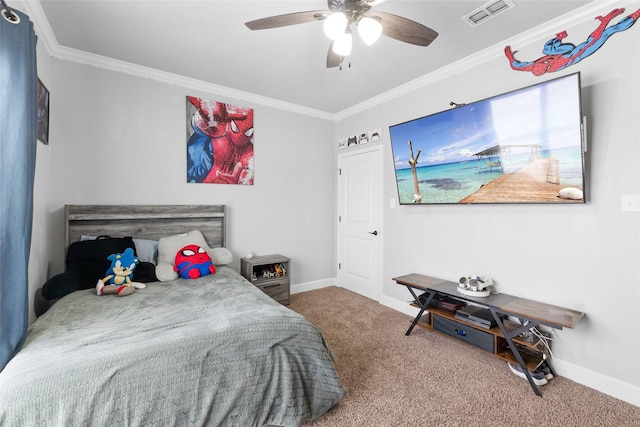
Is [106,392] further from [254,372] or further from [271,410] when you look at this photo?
[271,410]

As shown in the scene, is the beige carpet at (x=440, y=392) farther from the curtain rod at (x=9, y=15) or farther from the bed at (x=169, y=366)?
the curtain rod at (x=9, y=15)

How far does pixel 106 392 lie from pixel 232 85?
10.1 ft

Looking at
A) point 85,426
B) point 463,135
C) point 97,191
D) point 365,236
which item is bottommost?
point 85,426

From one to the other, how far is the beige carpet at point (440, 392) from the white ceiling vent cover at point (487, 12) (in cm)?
266

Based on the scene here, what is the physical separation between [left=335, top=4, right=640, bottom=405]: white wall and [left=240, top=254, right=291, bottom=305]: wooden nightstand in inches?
78.3

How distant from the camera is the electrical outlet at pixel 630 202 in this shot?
6.04ft

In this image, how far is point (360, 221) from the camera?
399 cm

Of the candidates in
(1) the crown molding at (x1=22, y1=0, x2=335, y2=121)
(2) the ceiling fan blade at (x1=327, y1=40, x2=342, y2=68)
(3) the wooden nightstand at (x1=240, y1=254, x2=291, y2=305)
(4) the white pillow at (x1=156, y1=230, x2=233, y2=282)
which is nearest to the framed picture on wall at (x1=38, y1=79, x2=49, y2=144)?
(1) the crown molding at (x1=22, y1=0, x2=335, y2=121)

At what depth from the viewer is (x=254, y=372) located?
4.99ft

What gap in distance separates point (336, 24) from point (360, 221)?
2.76m

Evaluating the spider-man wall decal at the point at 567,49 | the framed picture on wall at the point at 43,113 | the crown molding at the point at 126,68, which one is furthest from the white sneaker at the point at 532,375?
the framed picture on wall at the point at 43,113

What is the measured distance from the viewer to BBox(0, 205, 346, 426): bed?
120 cm

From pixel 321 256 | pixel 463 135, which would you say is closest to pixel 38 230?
pixel 321 256

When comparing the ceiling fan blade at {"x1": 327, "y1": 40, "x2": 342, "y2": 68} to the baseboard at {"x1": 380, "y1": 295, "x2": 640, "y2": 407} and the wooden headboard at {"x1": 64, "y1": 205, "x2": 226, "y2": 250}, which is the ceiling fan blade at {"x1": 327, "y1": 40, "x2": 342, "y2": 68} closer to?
the wooden headboard at {"x1": 64, "y1": 205, "x2": 226, "y2": 250}
